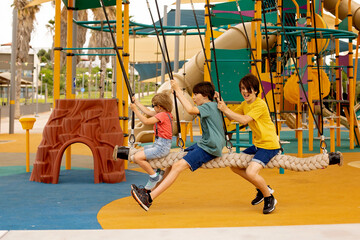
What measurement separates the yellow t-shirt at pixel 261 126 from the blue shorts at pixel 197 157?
541 mm

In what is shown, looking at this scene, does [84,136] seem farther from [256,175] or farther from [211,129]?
[256,175]

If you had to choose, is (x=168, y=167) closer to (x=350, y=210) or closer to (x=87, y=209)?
(x=87, y=209)

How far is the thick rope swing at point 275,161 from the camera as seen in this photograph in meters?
4.75

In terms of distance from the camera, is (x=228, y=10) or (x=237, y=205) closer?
(x=237, y=205)

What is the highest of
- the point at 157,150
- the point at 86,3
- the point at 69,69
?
the point at 86,3

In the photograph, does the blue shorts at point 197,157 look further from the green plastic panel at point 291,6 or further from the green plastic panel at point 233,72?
the green plastic panel at point 291,6

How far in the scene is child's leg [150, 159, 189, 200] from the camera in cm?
469

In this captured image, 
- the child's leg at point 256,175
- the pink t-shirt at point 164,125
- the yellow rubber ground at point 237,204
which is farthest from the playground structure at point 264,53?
the child's leg at point 256,175

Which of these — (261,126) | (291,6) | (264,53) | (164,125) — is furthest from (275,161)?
(291,6)

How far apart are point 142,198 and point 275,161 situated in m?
1.42

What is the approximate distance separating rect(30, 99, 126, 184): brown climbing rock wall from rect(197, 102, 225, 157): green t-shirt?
8.32 ft

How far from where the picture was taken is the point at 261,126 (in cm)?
488

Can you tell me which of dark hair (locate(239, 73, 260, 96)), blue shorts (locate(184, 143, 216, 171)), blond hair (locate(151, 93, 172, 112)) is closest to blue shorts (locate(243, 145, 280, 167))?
blue shorts (locate(184, 143, 216, 171))

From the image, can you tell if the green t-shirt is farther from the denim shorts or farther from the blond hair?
the blond hair
